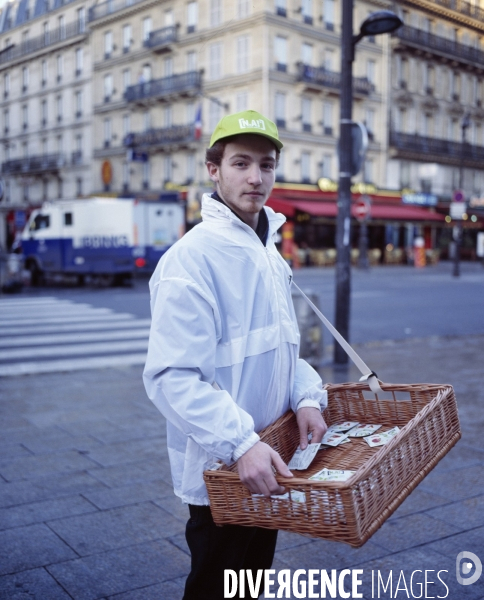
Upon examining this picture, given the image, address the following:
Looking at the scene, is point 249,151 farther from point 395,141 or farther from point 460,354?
point 395,141

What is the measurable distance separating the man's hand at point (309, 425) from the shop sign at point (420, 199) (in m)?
40.0

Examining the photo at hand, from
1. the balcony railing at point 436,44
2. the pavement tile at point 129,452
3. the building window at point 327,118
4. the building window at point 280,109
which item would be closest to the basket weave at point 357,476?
the pavement tile at point 129,452

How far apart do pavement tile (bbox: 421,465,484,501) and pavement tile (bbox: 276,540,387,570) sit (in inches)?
33.8

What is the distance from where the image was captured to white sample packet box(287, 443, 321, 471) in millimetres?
1980

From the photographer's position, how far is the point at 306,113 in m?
35.6

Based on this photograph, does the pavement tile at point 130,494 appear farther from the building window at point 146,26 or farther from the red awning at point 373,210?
the red awning at point 373,210

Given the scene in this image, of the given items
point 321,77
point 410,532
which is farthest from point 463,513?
point 321,77

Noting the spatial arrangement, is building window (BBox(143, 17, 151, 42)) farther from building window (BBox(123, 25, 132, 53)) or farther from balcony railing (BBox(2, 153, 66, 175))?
balcony railing (BBox(2, 153, 66, 175))

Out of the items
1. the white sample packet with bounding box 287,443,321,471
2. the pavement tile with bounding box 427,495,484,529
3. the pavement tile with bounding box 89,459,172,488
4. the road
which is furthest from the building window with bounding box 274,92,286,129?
the white sample packet with bounding box 287,443,321,471

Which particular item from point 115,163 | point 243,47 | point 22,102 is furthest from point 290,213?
point 22,102

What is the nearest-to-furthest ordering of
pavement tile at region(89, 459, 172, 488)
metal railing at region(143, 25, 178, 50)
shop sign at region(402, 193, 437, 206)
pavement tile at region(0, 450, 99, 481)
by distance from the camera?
pavement tile at region(89, 459, 172, 488), pavement tile at region(0, 450, 99, 481), metal railing at region(143, 25, 178, 50), shop sign at region(402, 193, 437, 206)

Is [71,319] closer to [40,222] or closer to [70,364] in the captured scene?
[70,364]

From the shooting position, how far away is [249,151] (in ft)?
6.73

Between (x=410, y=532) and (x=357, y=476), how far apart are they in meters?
2.06
